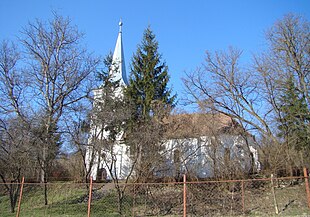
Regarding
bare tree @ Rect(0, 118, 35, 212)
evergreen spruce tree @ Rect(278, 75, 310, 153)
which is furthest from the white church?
bare tree @ Rect(0, 118, 35, 212)

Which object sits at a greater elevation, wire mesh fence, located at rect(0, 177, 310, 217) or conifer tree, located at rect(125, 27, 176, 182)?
conifer tree, located at rect(125, 27, 176, 182)

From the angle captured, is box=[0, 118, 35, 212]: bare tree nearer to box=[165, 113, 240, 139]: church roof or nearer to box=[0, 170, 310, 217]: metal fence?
box=[0, 170, 310, 217]: metal fence

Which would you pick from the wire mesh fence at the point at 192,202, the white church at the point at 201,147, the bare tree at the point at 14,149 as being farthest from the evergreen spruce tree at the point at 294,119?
the bare tree at the point at 14,149

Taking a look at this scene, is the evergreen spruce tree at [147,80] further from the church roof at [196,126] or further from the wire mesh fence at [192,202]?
the wire mesh fence at [192,202]

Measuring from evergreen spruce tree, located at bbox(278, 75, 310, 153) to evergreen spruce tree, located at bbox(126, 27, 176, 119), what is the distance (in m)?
8.90

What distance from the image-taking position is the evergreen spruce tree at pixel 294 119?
57.2 feet

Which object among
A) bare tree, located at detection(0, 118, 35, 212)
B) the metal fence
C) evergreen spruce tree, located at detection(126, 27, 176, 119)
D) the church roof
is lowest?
the metal fence

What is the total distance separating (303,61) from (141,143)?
12.3m

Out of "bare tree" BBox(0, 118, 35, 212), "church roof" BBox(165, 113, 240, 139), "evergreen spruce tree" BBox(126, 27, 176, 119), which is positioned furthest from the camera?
"evergreen spruce tree" BBox(126, 27, 176, 119)

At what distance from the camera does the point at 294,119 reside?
18.0 m

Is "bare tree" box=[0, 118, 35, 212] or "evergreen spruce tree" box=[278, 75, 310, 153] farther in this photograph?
"evergreen spruce tree" box=[278, 75, 310, 153]

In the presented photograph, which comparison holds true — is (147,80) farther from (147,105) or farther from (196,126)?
(196,126)

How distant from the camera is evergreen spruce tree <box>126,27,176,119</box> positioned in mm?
23989

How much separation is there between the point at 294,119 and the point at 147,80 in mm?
12543
